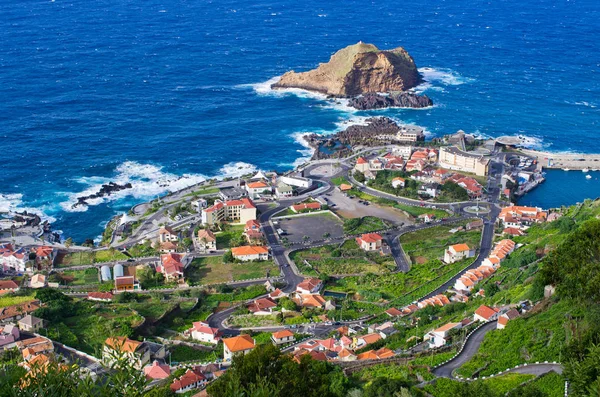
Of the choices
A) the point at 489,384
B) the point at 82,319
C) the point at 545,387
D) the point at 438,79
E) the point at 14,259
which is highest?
the point at 545,387

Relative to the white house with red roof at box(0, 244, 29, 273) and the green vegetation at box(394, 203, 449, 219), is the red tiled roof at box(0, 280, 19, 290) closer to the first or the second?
the white house with red roof at box(0, 244, 29, 273)

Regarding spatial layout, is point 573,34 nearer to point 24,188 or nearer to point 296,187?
point 296,187

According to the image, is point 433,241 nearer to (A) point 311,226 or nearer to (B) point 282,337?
(A) point 311,226

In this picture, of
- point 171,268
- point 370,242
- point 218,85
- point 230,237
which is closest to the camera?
point 171,268

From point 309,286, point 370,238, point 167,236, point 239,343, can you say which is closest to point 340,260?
point 370,238

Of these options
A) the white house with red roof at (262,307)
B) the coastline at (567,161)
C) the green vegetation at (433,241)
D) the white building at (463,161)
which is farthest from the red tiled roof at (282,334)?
the coastline at (567,161)

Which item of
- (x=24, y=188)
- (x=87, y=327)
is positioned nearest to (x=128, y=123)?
(x=24, y=188)

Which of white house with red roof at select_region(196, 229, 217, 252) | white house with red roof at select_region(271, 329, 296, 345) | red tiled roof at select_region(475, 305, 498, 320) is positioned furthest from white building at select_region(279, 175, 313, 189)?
red tiled roof at select_region(475, 305, 498, 320)
